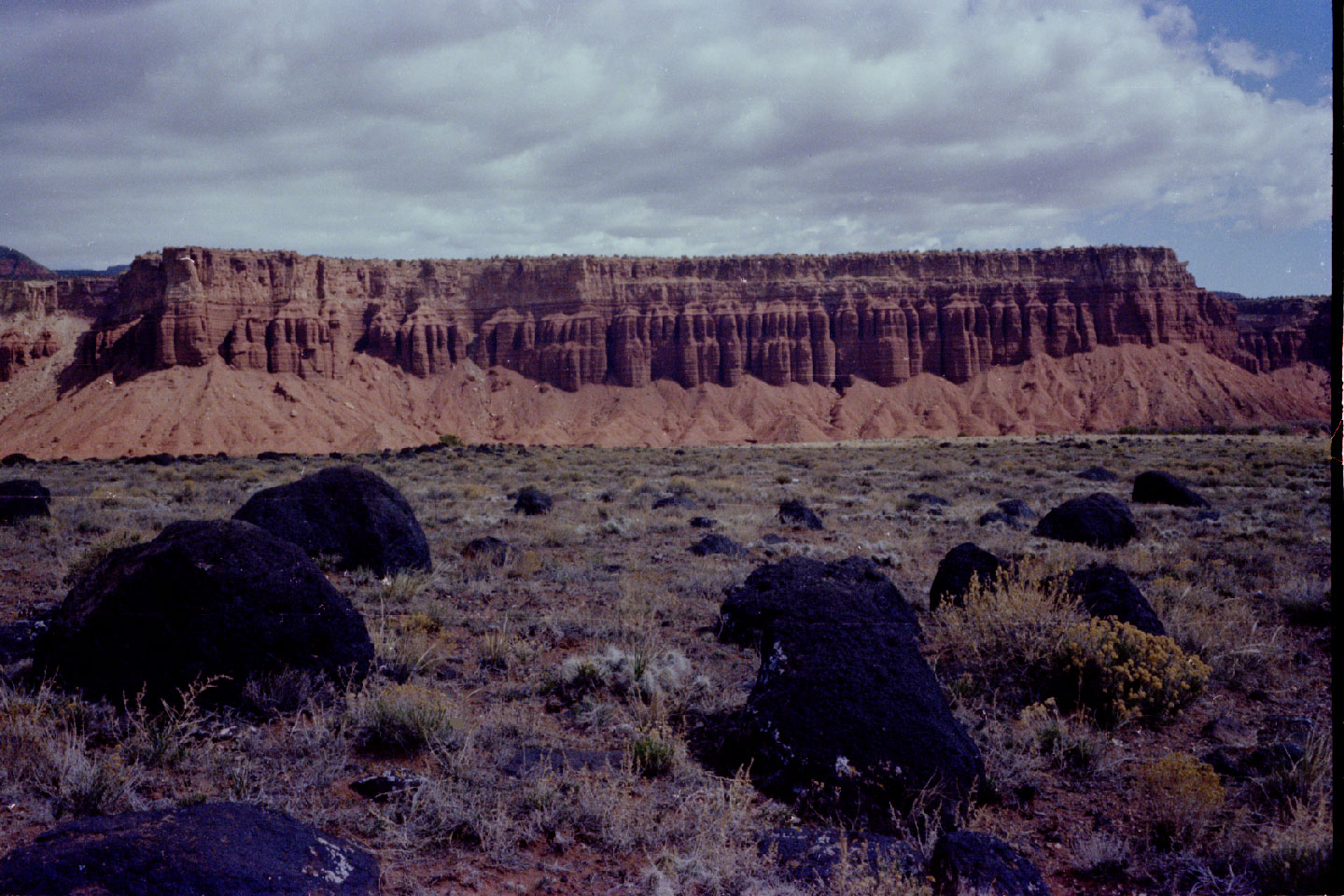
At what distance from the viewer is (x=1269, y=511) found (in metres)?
17.3

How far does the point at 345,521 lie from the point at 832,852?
9222 mm

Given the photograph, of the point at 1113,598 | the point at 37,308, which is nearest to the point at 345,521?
the point at 1113,598

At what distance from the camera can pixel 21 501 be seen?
52.6ft

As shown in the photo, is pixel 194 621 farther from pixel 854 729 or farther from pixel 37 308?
pixel 37 308

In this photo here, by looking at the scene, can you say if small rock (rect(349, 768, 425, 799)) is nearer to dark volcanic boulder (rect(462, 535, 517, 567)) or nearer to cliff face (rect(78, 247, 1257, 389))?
dark volcanic boulder (rect(462, 535, 517, 567))

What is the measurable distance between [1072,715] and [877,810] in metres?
2.50

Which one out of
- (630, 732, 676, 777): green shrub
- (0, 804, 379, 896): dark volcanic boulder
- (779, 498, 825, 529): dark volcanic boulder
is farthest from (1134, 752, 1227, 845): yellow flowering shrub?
(779, 498, 825, 529): dark volcanic boulder

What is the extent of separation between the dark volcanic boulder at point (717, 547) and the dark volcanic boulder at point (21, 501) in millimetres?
13140

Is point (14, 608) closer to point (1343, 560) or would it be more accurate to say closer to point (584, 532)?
point (584, 532)

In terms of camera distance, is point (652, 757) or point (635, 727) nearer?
point (652, 757)

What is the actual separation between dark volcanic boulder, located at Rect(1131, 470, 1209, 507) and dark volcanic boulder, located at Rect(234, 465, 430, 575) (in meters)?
17.2

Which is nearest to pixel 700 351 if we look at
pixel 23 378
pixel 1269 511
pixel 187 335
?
pixel 187 335

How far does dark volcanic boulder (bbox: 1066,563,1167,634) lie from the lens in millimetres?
7328

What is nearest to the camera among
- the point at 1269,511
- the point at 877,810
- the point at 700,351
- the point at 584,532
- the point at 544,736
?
the point at 877,810
